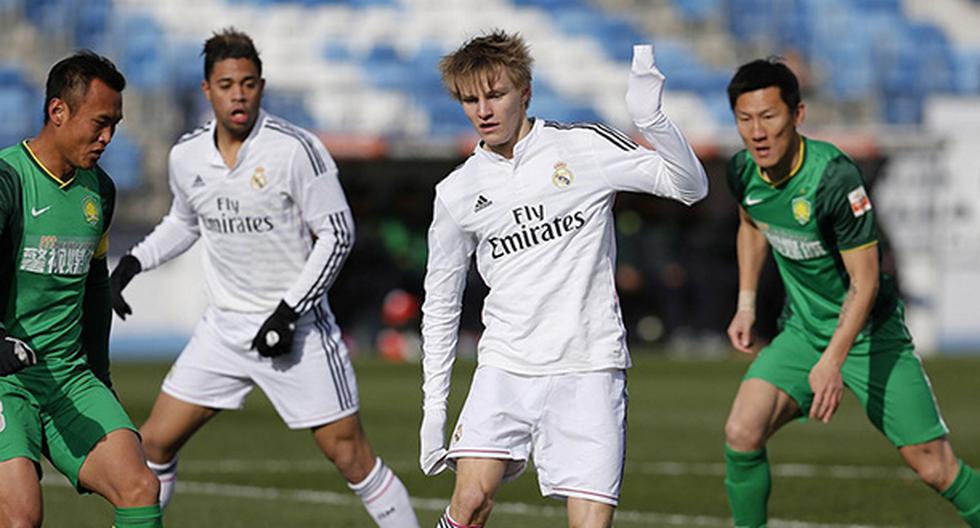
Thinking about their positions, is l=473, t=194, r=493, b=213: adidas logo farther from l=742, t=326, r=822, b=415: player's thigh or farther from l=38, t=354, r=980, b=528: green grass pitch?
l=38, t=354, r=980, b=528: green grass pitch

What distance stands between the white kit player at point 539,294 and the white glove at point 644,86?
0.99 ft

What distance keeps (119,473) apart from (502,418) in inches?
52.4

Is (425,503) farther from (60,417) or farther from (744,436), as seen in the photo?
(60,417)

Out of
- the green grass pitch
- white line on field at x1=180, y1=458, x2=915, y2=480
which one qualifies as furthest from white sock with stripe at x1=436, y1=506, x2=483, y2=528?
white line on field at x1=180, y1=458, x2=915, y2=480

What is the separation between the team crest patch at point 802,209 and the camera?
7.69m

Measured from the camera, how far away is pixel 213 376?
322 inches

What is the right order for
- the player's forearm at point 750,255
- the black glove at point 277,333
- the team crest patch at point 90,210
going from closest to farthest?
1. the team crest patch at point 90,210
2. the black glove at point 277,333
3. the player's forearm at point 750,255

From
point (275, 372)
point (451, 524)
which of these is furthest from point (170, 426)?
point (451, 524)

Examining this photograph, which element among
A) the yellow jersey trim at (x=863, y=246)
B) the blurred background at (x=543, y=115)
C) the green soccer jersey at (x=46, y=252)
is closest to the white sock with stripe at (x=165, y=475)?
the green soccer jersey at (x=46, y=252)

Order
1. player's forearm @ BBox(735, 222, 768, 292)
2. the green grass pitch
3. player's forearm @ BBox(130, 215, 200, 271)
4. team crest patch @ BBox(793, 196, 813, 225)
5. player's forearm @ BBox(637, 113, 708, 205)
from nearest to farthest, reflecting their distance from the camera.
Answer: player's forearm @ BBox(637, 113, 708, 205) → team crest patch @ BBox(793, 196, 813, 225) → player's forearm @ BBox(735, 222, 768, 292) → player's forearm @ BBox(130, 215, 200, 271) → the green grass pitch

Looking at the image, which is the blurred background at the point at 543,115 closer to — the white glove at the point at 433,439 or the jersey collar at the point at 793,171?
the jersey collar at the point at 793,171

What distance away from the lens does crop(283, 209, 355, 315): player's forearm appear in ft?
25.8

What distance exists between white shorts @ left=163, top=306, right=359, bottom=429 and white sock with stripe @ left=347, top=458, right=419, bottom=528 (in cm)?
31

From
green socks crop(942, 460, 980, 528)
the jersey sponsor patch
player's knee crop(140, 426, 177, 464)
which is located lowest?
player's knee crop(140, 426, 177, 464)
